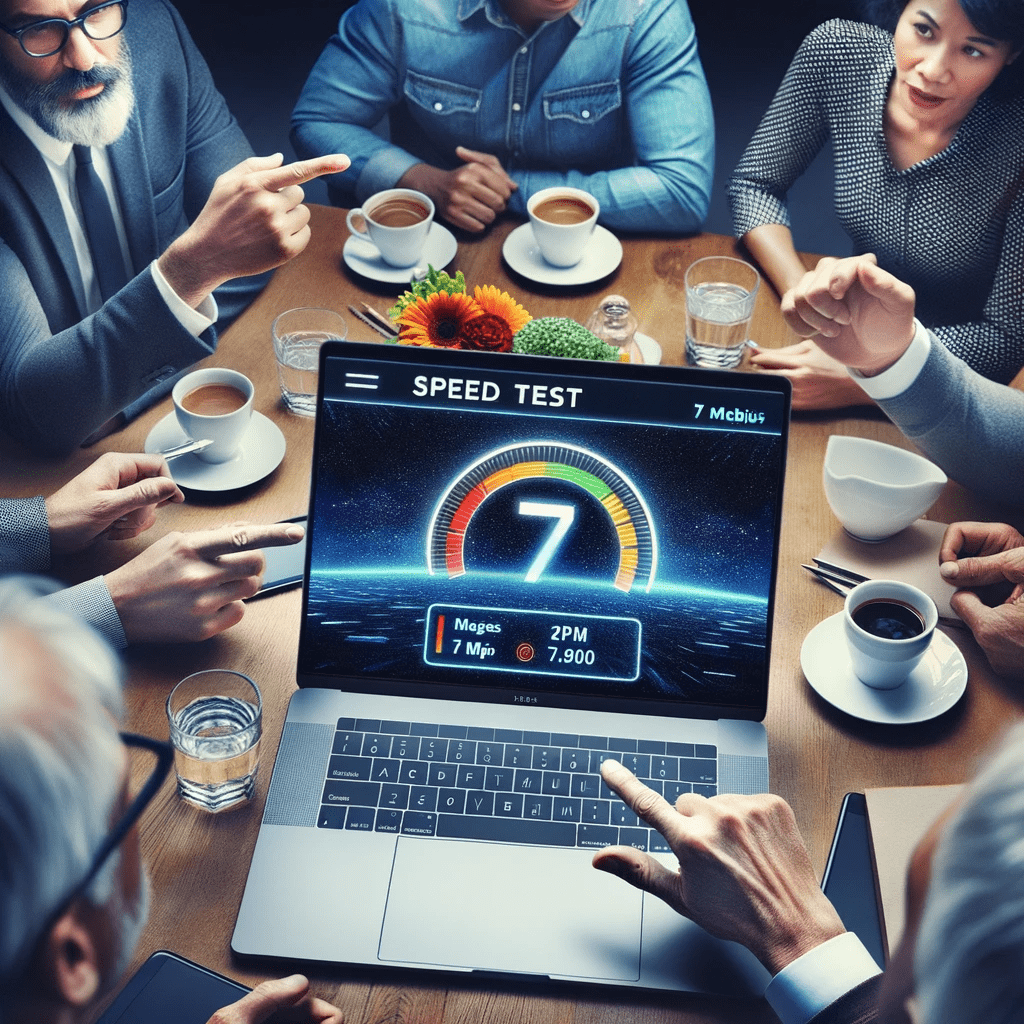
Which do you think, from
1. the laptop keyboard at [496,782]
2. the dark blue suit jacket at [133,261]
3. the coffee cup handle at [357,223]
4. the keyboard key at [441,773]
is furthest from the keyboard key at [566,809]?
the coffee cup handle at [357,223]

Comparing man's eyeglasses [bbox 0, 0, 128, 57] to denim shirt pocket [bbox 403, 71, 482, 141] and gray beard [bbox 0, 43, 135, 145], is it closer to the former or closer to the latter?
gray beard [bbox 0, 43, 135, 145]

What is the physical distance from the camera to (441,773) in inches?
42.0

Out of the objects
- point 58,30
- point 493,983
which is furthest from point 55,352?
point 493,983

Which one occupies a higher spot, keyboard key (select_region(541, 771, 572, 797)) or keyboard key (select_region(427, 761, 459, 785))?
keyboard key (select_region(427, 761, 459, 785))

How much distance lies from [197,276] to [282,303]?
0.61ft

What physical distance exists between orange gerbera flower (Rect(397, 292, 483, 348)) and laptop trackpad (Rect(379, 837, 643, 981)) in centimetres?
59

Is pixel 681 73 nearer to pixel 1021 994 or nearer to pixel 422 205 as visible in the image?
pixel 422 205

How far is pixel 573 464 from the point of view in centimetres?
109

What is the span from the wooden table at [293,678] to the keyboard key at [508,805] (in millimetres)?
158

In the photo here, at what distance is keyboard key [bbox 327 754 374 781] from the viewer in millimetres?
1065

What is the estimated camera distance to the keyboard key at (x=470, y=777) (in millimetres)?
1060

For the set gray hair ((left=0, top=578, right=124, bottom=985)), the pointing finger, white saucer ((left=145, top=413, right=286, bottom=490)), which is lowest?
white saucer ((left=145, top=413, right=286, bottom=490))

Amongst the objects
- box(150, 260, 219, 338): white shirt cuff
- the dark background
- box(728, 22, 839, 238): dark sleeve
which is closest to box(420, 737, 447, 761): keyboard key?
box(150, 260, 219, 338): white shirt cuff

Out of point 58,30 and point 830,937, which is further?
point 58,30
